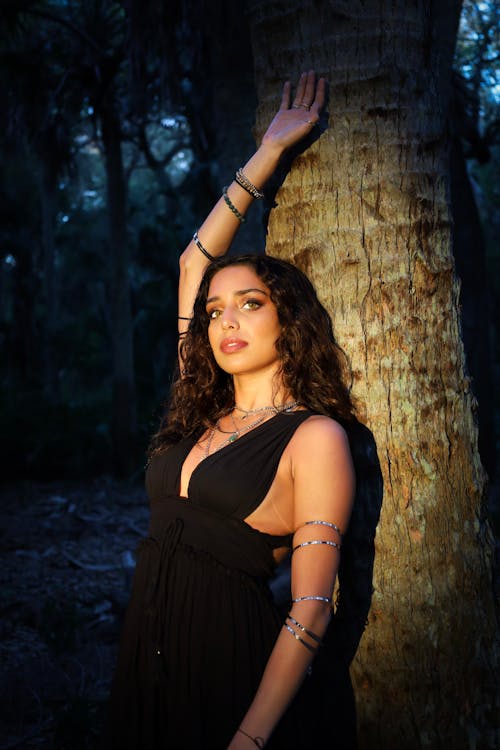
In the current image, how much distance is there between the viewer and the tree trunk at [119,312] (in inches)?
471

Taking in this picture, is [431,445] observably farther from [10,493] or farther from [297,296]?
[10,493]

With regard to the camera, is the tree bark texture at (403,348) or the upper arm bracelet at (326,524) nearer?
the upper arm bracelet at (326,524)

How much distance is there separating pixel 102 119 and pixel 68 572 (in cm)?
731

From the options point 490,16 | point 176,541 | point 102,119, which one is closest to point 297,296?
point 176,541

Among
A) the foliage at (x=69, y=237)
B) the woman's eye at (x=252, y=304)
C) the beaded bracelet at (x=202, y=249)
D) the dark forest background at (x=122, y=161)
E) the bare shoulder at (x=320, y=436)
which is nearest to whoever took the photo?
the bare shoulder at (x=320, y=436)

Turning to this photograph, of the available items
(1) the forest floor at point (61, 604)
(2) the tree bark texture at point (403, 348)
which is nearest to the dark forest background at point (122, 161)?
(2) the tree bark texture at point (403, 348)

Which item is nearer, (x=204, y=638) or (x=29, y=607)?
(x=204, y=638)

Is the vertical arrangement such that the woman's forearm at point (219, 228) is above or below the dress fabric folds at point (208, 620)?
above

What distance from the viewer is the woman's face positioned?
8.50ft

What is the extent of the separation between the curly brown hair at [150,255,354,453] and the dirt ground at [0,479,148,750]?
70.2 inches

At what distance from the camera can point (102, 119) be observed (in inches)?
456

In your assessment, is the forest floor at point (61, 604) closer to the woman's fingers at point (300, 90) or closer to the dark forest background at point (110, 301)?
the dark forest background at point (110, 301)

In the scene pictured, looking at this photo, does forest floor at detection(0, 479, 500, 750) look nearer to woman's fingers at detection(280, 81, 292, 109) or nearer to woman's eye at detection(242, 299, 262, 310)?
woman's eye at detection(242, 299, 262, 310)

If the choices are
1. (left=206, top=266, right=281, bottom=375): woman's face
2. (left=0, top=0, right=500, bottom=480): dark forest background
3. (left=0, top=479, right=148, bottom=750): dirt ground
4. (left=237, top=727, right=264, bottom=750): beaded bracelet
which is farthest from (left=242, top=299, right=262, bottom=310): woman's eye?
(left=0, top=479, right=148, bottom=750): dirt ground
